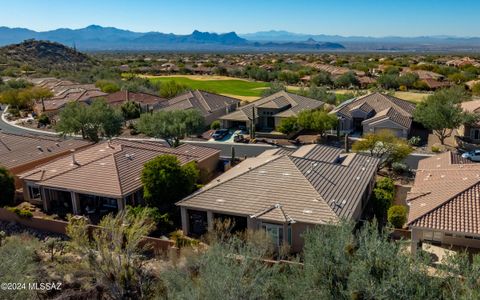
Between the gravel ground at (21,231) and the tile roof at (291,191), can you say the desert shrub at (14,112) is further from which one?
the tile roof at (291,191)

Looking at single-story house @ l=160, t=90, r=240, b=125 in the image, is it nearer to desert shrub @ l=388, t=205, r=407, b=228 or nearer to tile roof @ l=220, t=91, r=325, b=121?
tile roof @ l=220, t=91, r=325, b=121

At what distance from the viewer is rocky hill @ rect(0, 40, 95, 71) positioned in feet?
550

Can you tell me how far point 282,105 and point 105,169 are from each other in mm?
36979

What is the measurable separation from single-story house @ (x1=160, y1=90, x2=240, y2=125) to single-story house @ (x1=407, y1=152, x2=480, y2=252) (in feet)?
137

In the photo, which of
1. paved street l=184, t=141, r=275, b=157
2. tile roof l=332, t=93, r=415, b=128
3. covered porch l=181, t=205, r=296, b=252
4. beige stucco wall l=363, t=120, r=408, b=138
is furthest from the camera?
tile roof l=332, t=93, r=415, b=128

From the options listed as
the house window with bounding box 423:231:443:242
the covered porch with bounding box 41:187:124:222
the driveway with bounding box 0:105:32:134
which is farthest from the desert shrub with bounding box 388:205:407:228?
the driveway with bounding box 0:105:32:134

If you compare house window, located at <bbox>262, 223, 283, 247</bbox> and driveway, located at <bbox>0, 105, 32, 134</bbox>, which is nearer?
house window, located at <bbox>262, 223, 283, 247</bbox>

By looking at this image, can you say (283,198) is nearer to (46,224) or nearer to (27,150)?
(46,224)

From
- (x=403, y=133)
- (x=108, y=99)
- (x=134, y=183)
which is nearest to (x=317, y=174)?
(x=134, y=183)

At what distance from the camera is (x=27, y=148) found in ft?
141

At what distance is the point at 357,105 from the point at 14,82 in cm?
7727

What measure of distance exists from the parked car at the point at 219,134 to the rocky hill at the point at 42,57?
409 ft

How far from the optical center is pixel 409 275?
14.7m

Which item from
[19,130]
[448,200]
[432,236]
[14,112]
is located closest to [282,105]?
[19,130]
